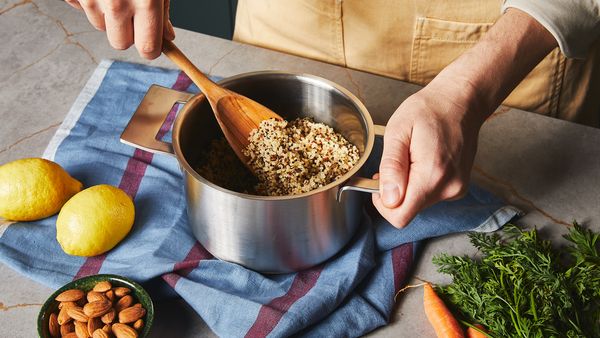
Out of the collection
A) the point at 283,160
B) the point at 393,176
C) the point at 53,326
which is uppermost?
the point at 393,176

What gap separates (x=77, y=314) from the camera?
0.95m

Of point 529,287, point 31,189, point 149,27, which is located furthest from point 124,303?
point 529,287

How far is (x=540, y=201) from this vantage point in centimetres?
119

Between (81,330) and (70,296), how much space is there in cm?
6

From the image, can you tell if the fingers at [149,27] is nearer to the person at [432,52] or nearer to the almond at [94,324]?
the person at [432,52]

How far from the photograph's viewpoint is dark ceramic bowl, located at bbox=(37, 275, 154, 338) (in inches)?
37.1

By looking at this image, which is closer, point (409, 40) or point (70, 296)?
point (70, 296)

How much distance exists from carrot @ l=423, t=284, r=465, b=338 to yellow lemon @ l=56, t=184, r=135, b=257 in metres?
0.47

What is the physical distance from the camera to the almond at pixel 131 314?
0.95 metres

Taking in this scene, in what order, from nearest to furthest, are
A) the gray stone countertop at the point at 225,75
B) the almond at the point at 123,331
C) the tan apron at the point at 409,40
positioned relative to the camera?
the almond at the point at 123,331
the gray stone countertop at the point at 225,75
the tan apron at the point at 409,40

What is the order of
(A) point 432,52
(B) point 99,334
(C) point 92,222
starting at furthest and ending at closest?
(A) point 432,52
(C) point 92,222
(B) point 99,334

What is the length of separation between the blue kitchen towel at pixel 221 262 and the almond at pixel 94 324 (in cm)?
10

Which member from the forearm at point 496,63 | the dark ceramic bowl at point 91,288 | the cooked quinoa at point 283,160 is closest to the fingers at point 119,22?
the cooked quinoa at point 283,160

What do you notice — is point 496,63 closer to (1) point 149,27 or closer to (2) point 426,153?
(2) point 426,153
